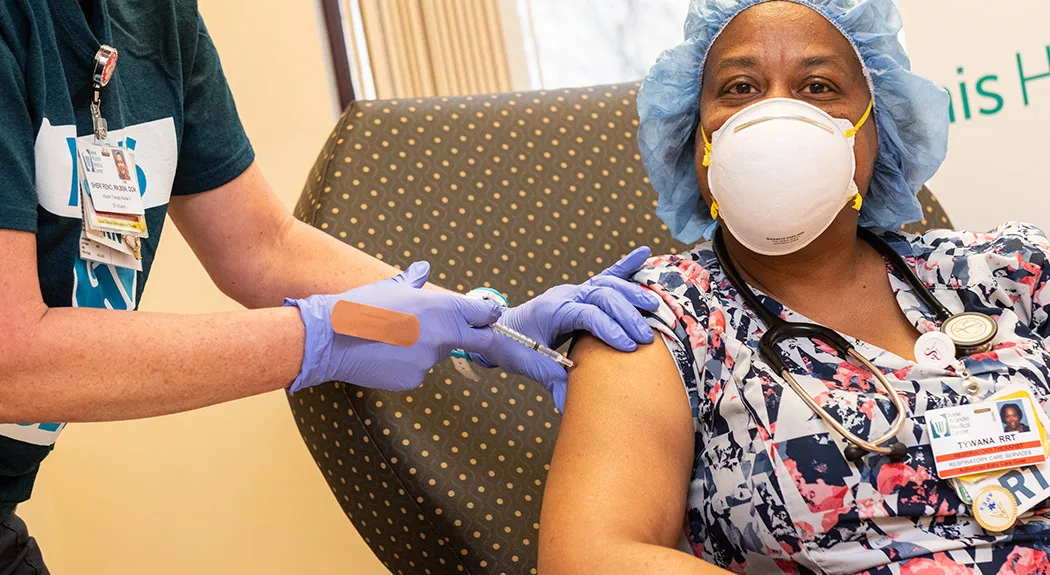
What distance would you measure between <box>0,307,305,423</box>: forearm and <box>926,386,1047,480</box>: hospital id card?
2.62 ft

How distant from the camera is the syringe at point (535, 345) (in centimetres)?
135

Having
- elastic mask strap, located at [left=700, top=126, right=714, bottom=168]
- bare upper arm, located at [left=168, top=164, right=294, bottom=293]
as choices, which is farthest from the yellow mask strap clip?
bare upper arm, located at [left=168, top=164, right=294, bottom=293]

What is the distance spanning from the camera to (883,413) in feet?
3.92

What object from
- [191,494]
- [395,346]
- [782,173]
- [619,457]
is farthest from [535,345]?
[191,494]

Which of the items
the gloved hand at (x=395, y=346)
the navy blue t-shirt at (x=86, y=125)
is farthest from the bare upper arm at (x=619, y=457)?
the navy blue t-shirt at (x=86, y=125)

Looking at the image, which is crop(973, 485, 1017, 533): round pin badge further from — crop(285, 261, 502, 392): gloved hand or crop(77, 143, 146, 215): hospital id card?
crop(77, 143, 146, 215): hospital id card

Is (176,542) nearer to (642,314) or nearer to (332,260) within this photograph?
(332,260)

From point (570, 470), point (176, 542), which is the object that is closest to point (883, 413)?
point (570, 470)

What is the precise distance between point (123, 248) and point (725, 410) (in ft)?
2.64

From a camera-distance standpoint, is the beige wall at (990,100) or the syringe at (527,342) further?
the beige wall at (990,100)

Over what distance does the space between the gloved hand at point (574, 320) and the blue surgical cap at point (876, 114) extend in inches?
4.8

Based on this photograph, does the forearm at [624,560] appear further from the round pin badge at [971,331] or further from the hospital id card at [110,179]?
the hospital id card at [110,179]

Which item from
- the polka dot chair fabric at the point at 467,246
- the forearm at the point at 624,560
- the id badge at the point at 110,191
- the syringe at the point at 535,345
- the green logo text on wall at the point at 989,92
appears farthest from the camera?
the green logo text on wall at the point at 989,92

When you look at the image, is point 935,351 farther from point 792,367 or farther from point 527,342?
point 527,342
